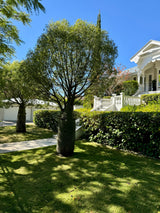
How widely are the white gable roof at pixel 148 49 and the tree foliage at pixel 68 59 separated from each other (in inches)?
522

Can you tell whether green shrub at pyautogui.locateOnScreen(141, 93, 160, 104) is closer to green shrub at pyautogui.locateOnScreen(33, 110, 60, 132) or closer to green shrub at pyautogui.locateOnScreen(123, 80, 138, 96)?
green shrub at pyautogui.locateOnScreen(123, 80, 138, 96)

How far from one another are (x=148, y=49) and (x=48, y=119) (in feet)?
48.4

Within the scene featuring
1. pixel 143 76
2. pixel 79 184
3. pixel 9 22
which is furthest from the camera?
pixel 143 76

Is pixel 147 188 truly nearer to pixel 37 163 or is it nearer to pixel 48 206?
pixel 48 206

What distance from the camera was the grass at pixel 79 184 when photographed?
2680 millimetres

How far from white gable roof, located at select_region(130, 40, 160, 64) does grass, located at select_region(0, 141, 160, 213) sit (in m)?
15.2

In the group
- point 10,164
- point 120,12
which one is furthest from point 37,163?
point 120,12

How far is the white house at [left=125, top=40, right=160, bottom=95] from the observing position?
647 inches

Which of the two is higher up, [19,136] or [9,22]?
[9,22]

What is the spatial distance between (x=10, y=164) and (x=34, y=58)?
161 inches

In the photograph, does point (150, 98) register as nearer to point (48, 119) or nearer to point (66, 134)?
point (48, 119)

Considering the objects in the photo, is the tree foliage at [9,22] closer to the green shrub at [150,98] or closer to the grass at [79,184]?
the grass at [79,184]

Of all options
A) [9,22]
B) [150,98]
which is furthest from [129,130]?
[150,98]

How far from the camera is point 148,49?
1773cm
